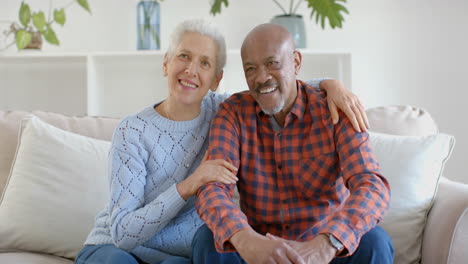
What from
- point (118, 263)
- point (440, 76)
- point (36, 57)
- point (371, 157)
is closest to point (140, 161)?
Answer: point (118, 263)

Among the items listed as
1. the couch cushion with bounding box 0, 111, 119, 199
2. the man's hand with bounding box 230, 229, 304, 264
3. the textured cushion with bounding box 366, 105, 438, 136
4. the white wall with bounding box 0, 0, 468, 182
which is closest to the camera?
the man's hand with bounding box 230, 229, 304, 264

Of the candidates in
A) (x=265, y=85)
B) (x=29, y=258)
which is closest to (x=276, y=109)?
(x=265, y=85)

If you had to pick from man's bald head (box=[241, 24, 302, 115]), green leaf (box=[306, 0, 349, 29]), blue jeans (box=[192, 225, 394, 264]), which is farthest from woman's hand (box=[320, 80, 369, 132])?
green leaf (box=[306, 0, 349, 29])

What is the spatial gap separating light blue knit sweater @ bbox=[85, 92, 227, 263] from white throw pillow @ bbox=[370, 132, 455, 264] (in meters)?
0.63

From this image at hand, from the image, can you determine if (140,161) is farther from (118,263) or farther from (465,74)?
(465,74)

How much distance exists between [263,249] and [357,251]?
250 millimetres

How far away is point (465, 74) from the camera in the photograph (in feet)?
9.91

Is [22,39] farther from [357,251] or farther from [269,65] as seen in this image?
[357,251]

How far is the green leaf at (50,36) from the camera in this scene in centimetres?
285

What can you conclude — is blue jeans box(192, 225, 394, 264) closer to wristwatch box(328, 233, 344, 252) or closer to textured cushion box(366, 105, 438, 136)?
wristwatch box(328, 233, 344, 252)

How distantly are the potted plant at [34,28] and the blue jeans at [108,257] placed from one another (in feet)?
5.10

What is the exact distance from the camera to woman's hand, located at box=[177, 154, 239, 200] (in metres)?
1.50

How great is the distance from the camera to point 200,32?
5.35 feet

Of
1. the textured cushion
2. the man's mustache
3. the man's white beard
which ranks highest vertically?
the man's mustache
